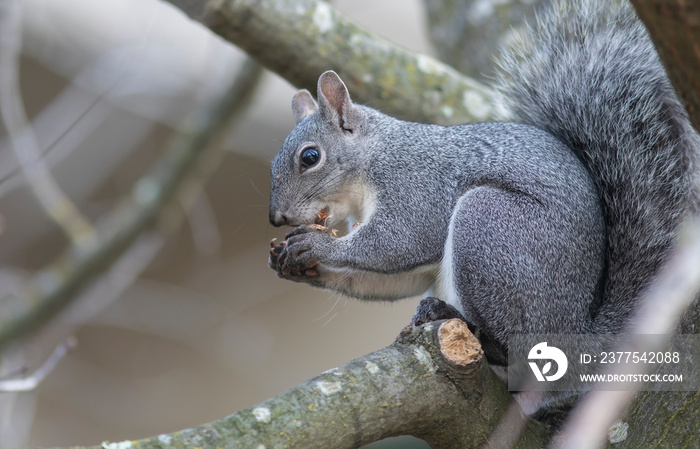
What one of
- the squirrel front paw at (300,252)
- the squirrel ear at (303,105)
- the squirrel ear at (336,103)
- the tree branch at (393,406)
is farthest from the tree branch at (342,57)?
the tree branch at (393,406)

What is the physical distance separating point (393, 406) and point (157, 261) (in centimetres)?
387

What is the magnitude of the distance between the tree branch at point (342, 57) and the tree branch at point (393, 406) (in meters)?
1.10

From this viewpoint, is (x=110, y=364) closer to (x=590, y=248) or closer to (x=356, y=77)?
(x=356, y=77)

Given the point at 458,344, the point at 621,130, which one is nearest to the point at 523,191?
the point at 621,130

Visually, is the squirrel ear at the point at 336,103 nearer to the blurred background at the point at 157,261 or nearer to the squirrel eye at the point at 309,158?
the squirrel eye at the point at 309,158

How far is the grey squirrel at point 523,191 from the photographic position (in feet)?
5.22

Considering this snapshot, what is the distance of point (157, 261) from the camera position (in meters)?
4.84

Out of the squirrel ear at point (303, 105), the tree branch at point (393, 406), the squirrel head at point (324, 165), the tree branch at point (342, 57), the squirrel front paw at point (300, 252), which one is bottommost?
the tree branch at point (393, 406)

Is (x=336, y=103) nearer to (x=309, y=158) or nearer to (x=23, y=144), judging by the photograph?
(x=309, y=158)

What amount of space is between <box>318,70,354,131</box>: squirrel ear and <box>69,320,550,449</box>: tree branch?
782 millimetres

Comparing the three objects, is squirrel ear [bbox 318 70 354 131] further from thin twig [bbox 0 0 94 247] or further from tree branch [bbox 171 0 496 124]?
thin twig [bbox 0 0 94 247]

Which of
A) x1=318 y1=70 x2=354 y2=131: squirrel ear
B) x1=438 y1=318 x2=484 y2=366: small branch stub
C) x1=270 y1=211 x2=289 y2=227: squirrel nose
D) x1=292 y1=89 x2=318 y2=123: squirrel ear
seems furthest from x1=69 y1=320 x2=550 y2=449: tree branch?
x1=292 y1=89 x2=318 y2=123: squirrel ear

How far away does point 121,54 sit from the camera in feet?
12.7

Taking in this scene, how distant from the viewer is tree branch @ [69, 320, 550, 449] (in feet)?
3.53
